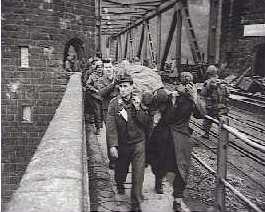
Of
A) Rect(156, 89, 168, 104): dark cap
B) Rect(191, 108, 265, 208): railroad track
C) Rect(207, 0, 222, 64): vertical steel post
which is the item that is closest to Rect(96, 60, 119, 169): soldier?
Rect(191, 108, 265, 208): railroad track

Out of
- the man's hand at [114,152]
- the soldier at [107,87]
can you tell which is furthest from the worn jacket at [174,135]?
the soldier at [107,87]

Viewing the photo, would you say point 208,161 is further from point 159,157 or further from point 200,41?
point 200,41

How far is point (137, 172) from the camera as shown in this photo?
468 centimetres

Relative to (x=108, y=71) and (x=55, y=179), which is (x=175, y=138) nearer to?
(x=55, y=179)

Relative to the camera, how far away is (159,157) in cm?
508

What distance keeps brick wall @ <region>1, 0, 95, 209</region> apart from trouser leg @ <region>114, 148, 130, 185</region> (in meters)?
10.4

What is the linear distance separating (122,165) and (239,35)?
15.2 meters

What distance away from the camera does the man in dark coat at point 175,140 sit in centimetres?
494

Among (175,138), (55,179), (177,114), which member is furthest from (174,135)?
(55,179)

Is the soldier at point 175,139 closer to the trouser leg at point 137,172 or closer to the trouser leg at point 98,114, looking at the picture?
the trouser leg at point 137,172

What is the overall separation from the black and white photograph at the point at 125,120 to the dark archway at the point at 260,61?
2.2 inches

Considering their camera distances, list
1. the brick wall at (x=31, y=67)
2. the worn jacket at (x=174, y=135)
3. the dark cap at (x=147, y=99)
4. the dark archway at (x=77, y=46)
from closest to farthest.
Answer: the dark cap at (x=147, y=99)
the worn jacket at (x=174, y=135)
the brick wall at (x=31, y=67)
the dark archway at (x=77, y=46)

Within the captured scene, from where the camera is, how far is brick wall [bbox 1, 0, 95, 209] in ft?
48.0

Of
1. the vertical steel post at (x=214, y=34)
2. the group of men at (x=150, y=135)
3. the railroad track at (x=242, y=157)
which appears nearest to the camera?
the group of men at (x=150, y=135)
